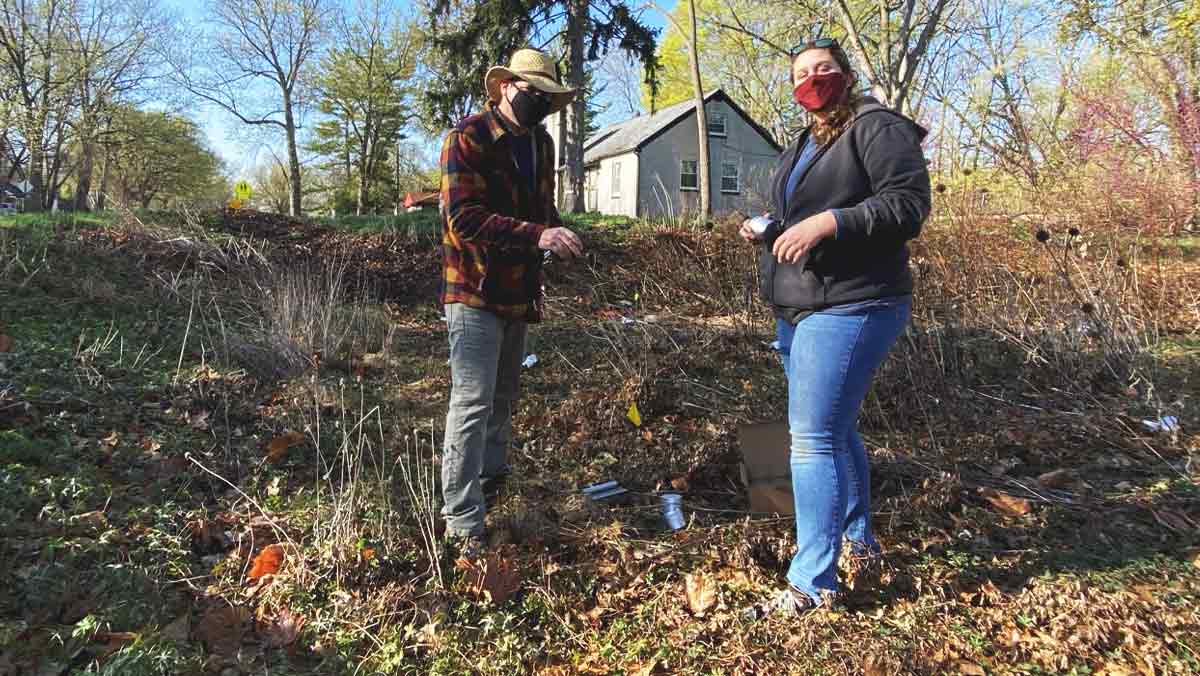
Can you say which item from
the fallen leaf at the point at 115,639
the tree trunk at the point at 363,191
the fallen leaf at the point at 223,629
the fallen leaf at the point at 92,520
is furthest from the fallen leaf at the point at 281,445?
the tree trunk at the point at 363,191

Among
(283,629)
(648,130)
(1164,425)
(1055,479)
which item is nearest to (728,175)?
(648,130)

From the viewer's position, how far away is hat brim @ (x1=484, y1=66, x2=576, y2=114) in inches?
87.7

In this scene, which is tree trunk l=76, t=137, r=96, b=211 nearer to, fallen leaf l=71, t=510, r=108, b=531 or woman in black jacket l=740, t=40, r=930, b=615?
fallen leaf l=71, t=510, r=108, b=531

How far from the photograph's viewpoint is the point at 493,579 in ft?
7.09

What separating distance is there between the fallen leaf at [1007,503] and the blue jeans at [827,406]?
1.28m

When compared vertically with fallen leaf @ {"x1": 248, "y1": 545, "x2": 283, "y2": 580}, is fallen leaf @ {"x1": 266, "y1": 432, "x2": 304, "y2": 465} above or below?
above

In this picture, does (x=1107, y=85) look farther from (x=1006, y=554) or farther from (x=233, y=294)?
(x=233, y=294)

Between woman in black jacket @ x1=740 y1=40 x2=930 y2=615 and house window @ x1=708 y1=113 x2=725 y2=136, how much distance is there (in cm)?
2842

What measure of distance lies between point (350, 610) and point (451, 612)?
0.33m

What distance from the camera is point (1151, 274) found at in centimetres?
598

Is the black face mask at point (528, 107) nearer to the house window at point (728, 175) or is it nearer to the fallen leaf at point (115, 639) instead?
the fallen leaf at point (115, 639)

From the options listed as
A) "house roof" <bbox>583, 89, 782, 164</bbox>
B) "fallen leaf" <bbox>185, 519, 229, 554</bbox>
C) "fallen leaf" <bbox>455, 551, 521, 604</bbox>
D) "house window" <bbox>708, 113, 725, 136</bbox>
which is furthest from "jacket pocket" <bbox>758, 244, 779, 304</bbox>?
"house window" <bbox>708, 113, 725, 136</bbox>

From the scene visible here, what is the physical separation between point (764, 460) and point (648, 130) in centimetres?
2708

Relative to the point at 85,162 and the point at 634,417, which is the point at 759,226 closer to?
the point at 634,417
